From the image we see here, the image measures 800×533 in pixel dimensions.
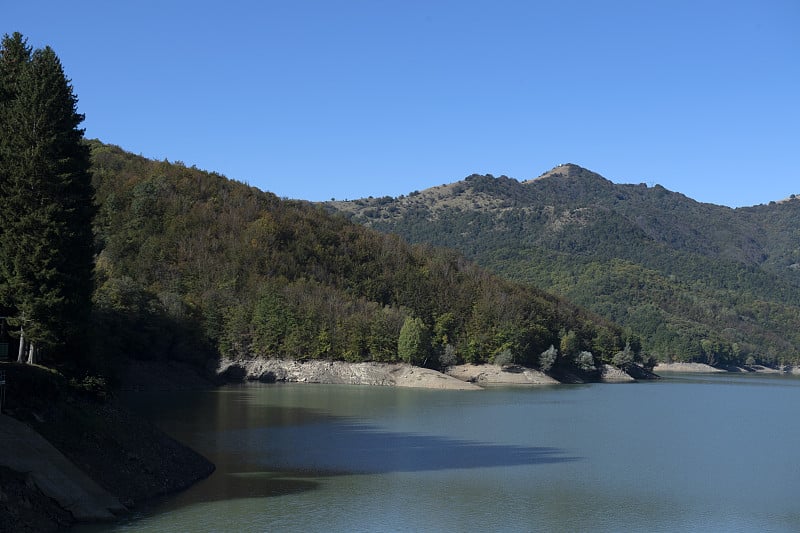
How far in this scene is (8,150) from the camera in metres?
39.2

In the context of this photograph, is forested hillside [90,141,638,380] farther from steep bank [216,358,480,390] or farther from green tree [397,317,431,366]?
steep bank [216,358,480,390]

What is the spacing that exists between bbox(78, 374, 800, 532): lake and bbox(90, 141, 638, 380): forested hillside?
98.7 feet

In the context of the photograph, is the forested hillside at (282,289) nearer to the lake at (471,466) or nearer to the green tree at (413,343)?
the green tree at (413,343)

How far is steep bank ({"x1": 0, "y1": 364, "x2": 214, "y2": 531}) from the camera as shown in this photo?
28.2 meters

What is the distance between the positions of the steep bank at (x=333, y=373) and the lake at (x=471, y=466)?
26049 mm

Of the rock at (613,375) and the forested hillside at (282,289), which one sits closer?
the forested hillside at (282,289)

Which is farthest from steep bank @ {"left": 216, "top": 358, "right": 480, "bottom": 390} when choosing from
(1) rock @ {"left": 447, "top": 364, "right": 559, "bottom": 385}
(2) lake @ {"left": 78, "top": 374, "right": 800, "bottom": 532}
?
(2) lake @ {"left": 78, "top": 374, "right": 800, "bottom": 532}

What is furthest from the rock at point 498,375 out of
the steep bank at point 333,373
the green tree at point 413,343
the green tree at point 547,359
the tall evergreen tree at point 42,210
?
the tall evergreen tree at point 42,210

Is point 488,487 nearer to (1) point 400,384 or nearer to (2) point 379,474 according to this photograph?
(2) point 379,474

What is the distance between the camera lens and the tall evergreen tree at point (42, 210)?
38750 mm

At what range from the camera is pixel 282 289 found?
12975cm

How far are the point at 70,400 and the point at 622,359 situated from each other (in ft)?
419

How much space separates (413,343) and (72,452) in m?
88.0

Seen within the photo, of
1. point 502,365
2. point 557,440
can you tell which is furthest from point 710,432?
point 502,365
